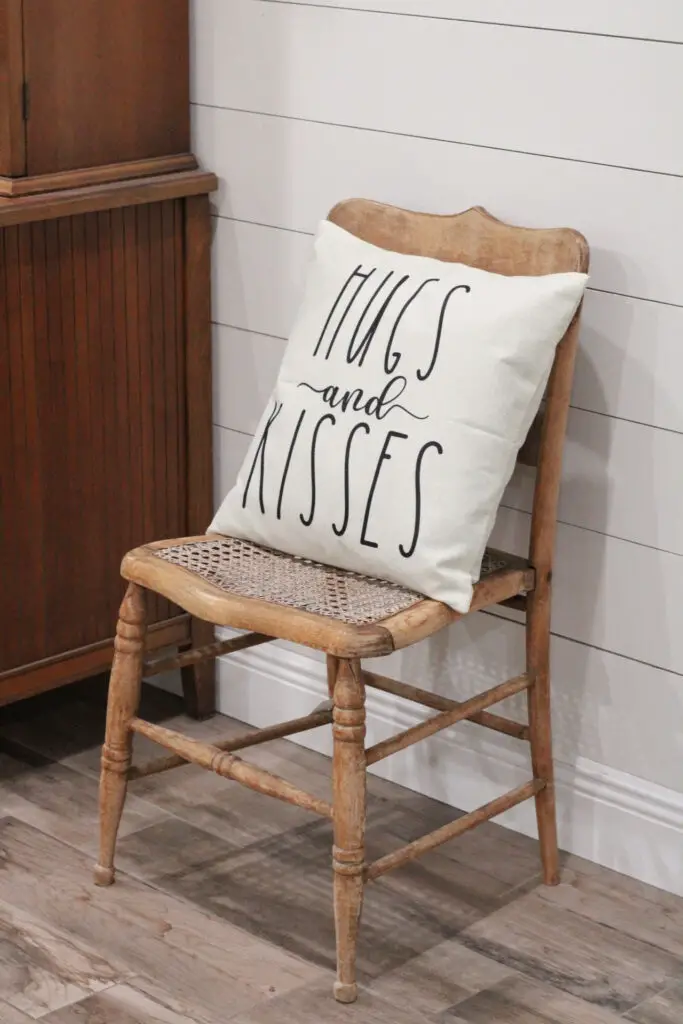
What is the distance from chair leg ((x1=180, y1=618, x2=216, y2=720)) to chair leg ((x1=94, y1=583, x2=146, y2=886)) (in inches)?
18.5

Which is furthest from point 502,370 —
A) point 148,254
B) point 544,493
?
point 148,254

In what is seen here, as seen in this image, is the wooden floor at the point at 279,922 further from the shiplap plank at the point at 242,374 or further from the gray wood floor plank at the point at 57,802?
the shiplap plank at the point at 242,374

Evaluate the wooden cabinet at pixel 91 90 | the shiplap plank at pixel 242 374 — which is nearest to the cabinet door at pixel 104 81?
the wooden cabinet at pixel 91 90

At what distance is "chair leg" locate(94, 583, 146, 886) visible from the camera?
1860mm

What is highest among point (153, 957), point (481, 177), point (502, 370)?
point (481, 177)

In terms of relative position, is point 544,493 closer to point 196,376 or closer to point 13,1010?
point 196,376

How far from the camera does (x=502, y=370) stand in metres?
1.73

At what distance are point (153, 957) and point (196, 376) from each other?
0.87m

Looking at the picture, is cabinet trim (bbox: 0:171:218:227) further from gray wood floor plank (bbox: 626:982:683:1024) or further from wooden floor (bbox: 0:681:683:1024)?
gray wood floor plank (bbox: 626:982:683:1024)

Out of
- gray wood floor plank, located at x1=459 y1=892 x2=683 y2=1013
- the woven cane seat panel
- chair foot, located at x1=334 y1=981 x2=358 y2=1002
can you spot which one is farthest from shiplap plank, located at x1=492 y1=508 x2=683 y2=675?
chair foot, located at x1=334 y1=981 x2=358 y2=1002

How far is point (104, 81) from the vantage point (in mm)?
2080

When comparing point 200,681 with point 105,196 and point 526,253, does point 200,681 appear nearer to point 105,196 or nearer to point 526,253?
point 105,196

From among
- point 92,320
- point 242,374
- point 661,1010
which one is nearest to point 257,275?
point 242,374

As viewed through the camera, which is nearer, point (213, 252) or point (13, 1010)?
point (13, 1010)
